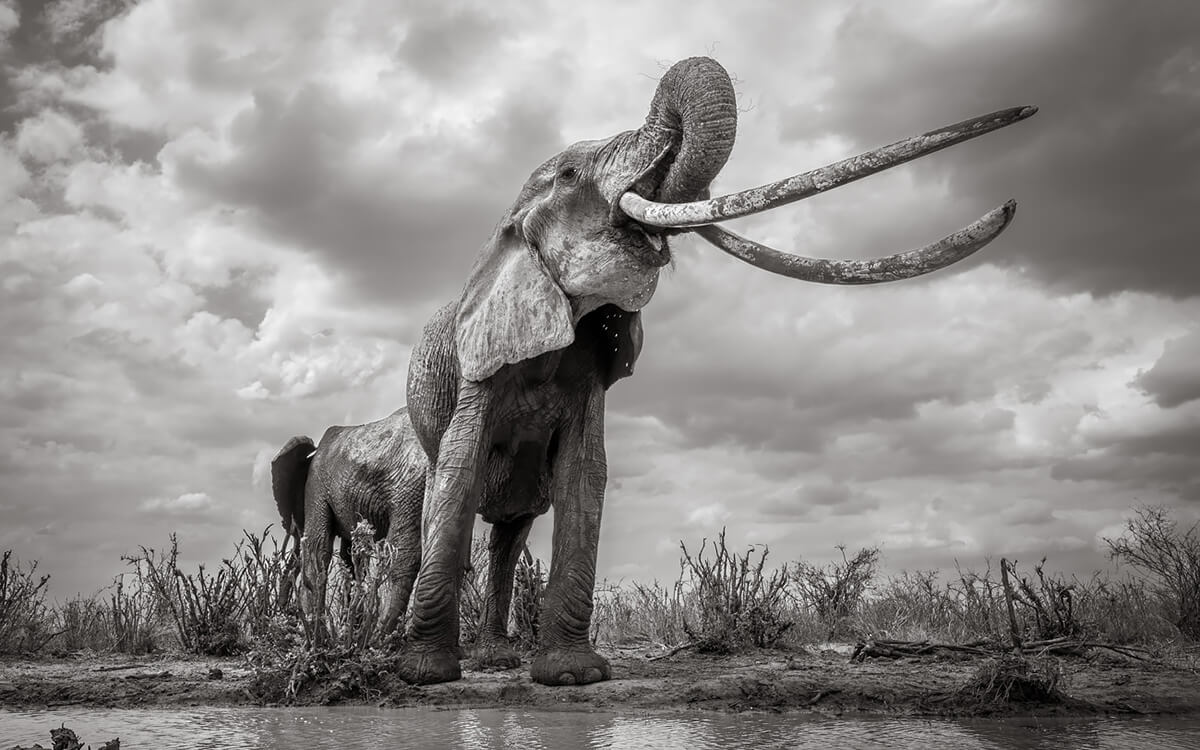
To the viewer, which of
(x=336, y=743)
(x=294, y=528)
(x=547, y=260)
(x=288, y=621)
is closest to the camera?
(x=336, y=743)

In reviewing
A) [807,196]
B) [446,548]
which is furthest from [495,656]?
[807,196]

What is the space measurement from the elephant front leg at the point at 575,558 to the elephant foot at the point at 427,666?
56 centimetres

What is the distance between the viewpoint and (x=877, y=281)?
493 cm

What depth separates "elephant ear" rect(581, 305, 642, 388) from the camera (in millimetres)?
6898

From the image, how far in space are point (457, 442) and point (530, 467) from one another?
820mm

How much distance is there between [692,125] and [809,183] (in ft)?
3.83

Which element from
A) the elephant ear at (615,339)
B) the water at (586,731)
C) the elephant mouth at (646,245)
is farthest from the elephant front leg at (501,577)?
the elephant mouth at (646,245)

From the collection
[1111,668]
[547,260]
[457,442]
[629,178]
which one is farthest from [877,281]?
[1111,668]

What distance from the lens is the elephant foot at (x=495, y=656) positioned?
24.9 feet

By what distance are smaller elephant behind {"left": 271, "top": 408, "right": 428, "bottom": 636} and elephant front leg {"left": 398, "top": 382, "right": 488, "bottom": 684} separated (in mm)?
2204

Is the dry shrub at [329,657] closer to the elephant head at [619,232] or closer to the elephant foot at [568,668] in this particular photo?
the elephant foot at [568,668]

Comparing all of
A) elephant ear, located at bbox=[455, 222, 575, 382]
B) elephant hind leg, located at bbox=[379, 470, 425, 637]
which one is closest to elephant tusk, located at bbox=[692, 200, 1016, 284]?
elephant ear, located at bbox=[455, 222, 575, 382]

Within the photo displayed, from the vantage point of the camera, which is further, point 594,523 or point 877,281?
point 594,523

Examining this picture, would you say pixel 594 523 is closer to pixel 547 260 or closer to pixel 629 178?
pixel 547 260
